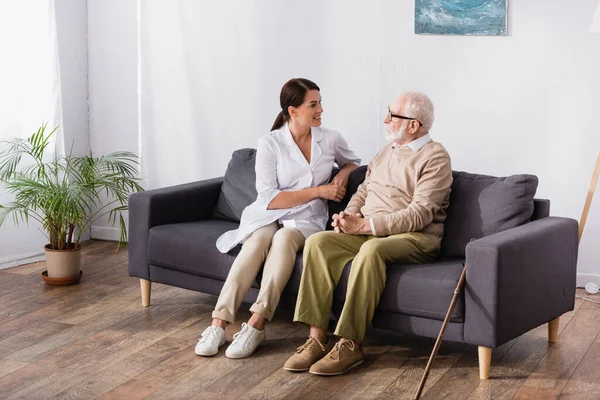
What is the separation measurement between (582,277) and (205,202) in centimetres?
207

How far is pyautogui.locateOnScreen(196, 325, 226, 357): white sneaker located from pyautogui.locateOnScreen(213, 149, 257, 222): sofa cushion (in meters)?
0.86

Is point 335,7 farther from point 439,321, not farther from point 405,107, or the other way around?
point 439,321

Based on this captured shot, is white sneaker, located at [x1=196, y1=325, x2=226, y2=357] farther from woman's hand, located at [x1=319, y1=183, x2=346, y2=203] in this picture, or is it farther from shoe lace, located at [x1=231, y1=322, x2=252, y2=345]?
woman's hand, located at [x1=319, y1=183, x2=346, y2=203]

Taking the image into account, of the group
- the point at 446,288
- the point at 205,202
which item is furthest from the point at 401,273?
the point at 205,202

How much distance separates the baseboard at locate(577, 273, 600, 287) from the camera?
4789 mm

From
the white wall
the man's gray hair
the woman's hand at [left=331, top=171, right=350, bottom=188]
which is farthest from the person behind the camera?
the white wall

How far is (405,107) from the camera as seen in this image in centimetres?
387

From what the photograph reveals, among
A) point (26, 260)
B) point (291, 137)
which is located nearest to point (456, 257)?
point (291, 137)

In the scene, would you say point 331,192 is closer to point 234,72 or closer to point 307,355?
point 307,355

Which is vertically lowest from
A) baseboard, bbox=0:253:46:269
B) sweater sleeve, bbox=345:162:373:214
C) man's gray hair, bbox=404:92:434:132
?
baseboard, bbox=0:253:46:269

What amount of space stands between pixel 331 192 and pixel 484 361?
1.09 metres

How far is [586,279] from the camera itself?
4.80 meters

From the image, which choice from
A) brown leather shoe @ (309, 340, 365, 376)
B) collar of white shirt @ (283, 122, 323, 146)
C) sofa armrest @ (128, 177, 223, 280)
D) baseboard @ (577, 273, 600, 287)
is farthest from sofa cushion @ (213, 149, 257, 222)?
baseboard @ (577, 273, 600, 287)

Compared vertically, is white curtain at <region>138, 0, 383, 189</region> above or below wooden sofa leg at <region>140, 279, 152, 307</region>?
above
